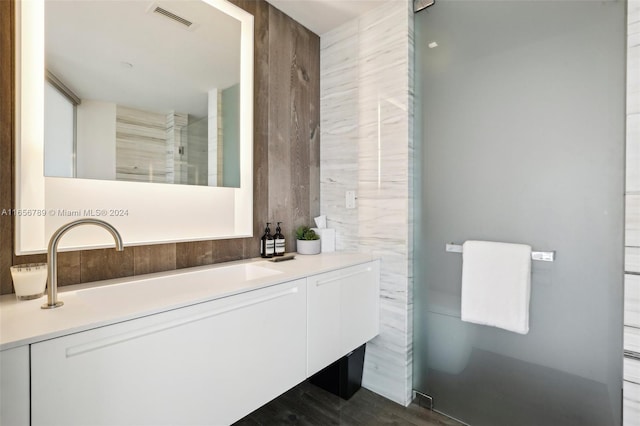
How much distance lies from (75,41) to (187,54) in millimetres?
460

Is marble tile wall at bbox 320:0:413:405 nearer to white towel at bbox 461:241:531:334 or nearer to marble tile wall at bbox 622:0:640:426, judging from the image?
white towel at bbox 461:241:531:334

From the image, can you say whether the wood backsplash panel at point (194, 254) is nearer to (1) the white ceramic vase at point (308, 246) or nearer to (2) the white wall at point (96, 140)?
(2) the white wall at point (96, 140)

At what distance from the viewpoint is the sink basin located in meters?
1.06

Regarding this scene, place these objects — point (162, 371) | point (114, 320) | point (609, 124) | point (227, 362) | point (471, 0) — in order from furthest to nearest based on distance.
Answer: point (471, 0) → point (609, 124) → point (227, 362) → point (162, 371) → point (114, 320)

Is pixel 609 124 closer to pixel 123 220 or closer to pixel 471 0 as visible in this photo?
pixel 471 0

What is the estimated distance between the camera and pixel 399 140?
1.79m

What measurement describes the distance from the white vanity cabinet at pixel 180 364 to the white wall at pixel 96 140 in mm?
706

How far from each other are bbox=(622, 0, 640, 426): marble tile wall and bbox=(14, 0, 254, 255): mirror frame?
5.61 feet

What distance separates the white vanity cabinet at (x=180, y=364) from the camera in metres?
0.76

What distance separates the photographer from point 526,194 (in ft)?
4.70

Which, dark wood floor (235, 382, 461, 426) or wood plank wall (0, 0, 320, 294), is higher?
wood plank wall (0, 0, 320, 294)

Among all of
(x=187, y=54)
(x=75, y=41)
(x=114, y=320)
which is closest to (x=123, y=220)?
(x=114, y=320)

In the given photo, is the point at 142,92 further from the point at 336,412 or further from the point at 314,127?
the point at 336,412

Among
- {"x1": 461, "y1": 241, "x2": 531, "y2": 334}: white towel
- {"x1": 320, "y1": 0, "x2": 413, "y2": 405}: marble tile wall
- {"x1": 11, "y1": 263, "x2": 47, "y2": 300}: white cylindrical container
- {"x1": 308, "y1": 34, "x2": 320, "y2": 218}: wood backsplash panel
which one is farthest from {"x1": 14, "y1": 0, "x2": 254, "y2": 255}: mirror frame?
{"x1": 461, "y1": 241, "x2": 531, "y2": 334}: white towel
